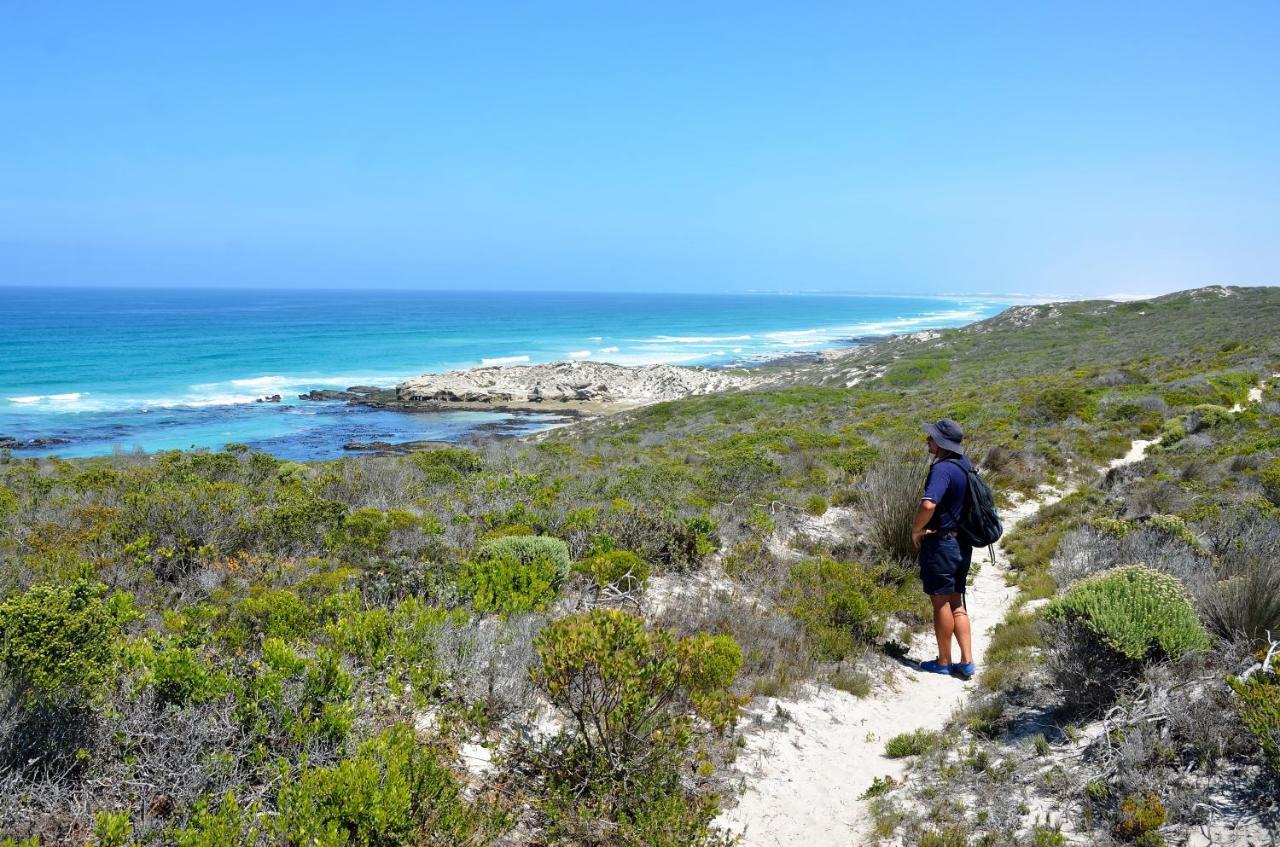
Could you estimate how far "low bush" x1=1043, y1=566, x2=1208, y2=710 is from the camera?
13.3 feet

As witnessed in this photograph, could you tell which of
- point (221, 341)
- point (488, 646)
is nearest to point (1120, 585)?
point (488, 646)

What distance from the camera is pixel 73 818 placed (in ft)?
9.02

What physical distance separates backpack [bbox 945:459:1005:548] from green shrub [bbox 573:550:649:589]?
2802 mm

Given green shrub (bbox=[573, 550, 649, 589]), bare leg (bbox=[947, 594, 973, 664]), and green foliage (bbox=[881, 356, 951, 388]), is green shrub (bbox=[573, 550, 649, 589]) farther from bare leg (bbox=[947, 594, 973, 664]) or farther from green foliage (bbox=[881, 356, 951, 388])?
green foliage (bbox=[881, 356, 951, 388])

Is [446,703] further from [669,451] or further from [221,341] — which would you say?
[221,341]

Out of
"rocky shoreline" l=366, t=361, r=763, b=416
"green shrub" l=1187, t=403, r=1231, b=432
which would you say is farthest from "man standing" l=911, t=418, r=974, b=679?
"rocky shoreline" l=366, t=361, r=763, b=416

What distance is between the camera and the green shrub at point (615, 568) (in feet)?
20.3

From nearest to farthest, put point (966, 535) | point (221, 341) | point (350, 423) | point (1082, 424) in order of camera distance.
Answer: point (966, 535) < point (1082, 424) < point (350, 423) < point (221, 341)

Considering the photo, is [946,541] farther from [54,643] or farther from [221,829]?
[54,643]

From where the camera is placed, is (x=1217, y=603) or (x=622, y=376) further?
(x=622, y=376)

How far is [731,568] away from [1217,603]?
12.9 feet

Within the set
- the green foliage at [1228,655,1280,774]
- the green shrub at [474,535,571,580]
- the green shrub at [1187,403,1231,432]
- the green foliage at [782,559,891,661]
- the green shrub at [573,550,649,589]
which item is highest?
the green shrub at [1187,403,1231,432]

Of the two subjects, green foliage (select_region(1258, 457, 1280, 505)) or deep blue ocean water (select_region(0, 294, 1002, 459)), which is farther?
deep blue ocean water (select_region(0, 294, 1002, 459))

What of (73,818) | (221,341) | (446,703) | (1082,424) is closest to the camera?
(73,818)
